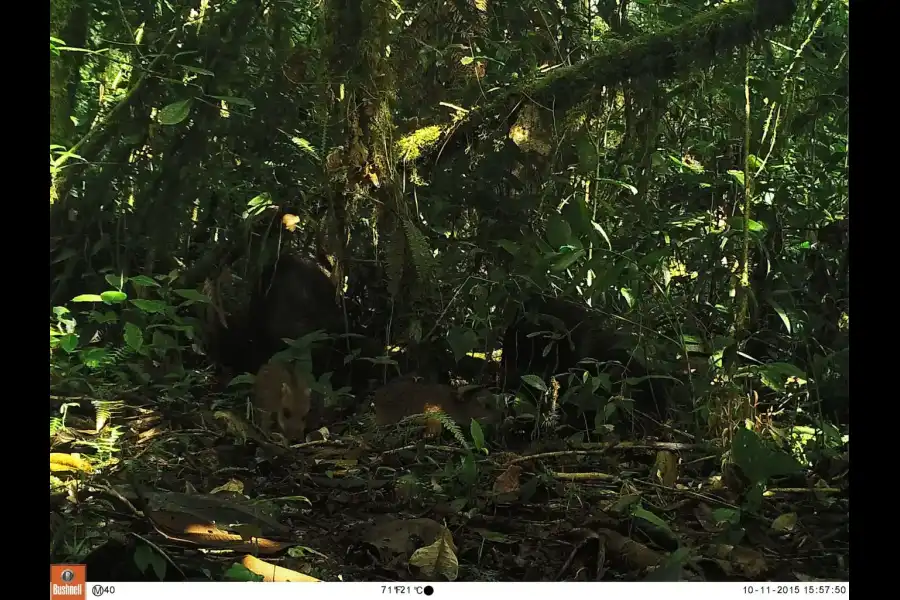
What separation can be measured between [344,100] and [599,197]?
0.62 m

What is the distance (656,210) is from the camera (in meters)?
1.64

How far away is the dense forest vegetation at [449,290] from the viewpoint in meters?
1.14

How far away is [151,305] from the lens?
135 centimetres

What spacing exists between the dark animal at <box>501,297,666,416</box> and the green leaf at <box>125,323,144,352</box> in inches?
27.8

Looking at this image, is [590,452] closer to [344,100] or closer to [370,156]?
[370,156]

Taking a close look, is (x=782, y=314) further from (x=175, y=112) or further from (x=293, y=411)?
(x=175, y=112)

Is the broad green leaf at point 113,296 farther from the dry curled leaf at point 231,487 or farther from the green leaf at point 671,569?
the green leaf at point 671,569

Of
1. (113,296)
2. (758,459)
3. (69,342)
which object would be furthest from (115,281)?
(758,459)

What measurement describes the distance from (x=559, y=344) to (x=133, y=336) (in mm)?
839

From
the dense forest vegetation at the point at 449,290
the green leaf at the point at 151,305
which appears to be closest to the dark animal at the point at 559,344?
the dense forest vegetation at the point at 449,290

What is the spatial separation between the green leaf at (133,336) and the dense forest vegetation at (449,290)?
50mm

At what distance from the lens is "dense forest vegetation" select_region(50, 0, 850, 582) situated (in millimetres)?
1143

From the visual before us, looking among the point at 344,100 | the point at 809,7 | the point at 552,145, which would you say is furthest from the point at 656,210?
the point at 344,100

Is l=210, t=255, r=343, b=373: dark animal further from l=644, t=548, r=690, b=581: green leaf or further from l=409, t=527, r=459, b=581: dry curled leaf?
l=644, t=548, r=690, b=581: green leaf
